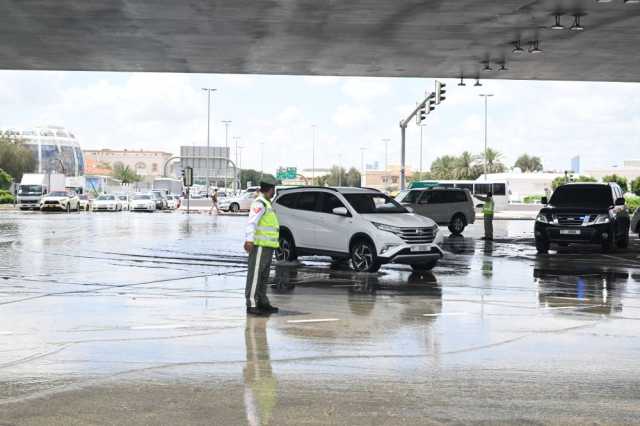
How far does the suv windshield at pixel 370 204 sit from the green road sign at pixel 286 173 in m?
90.5

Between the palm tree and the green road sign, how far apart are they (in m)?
26.0

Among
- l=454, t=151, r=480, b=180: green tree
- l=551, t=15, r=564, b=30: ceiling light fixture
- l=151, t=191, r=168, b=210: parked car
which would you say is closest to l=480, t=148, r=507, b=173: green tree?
l=454, t=151, r=480, b=180: green tree

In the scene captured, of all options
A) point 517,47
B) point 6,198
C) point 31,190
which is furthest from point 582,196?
point 6,198

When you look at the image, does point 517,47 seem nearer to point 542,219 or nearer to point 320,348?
point 542,219

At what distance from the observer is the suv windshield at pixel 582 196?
2372cm

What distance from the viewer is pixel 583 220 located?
2275cm

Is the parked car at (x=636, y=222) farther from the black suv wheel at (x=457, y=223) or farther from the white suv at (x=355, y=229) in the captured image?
the white suv at (x=355, y=229)

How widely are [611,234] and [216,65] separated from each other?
14.7 metres

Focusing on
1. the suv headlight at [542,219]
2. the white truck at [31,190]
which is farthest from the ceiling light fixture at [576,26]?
the white truck at [31,190]

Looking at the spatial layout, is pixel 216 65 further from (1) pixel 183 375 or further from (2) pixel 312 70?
(1) pixel 183 375

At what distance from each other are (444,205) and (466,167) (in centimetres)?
9111

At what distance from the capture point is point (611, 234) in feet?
75.2

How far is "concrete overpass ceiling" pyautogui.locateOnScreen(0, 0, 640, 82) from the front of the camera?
20.5 meters

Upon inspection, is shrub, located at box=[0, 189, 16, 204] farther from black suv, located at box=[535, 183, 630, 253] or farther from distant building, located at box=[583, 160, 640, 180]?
distant building, located at box=[583, 160, 640, 180]
